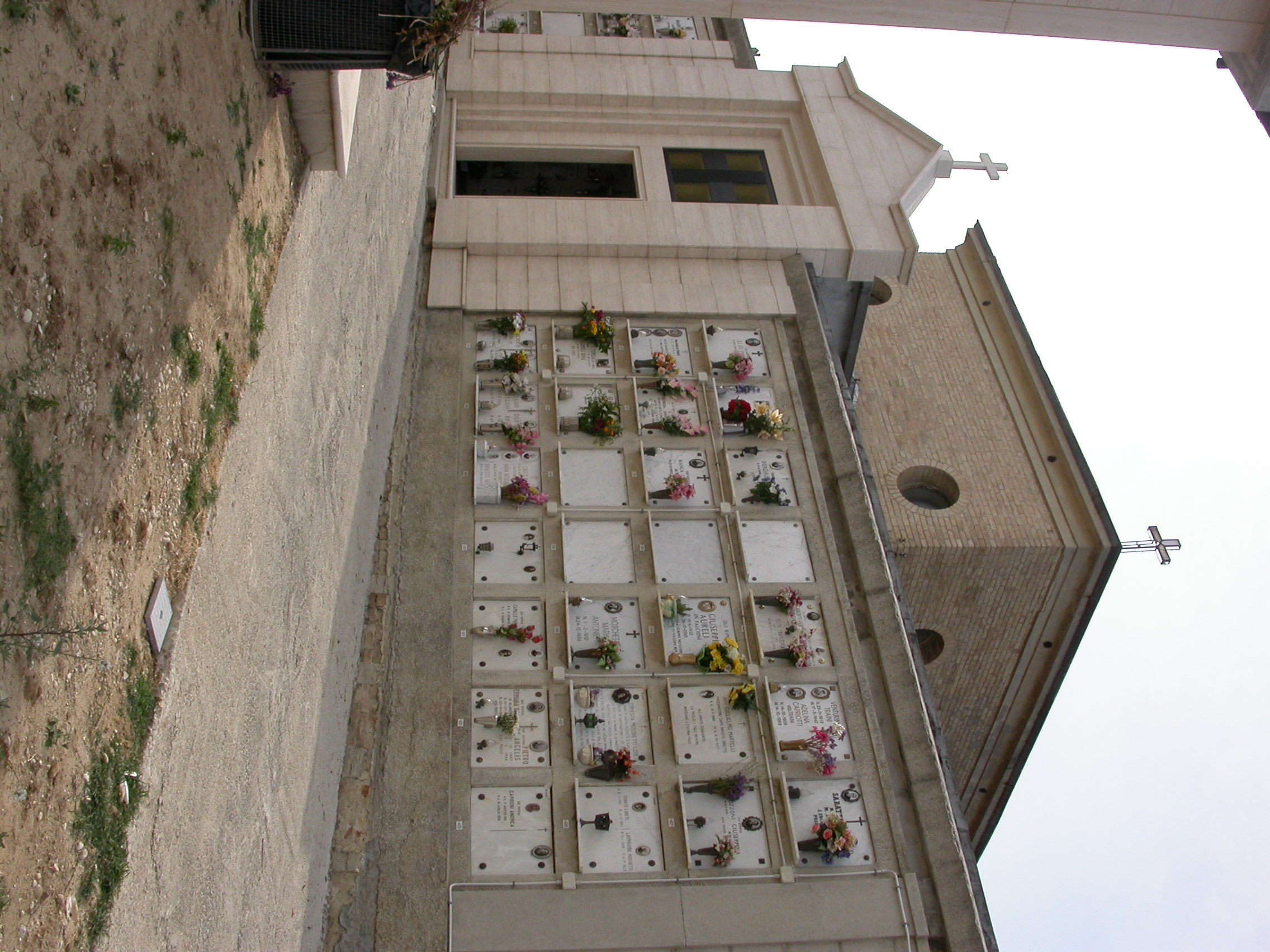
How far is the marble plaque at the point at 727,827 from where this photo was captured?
320 inches

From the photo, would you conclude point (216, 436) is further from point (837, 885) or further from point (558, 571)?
point (837, 885)

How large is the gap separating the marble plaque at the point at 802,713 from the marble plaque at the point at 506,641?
199 centimetres

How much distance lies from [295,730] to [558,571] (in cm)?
335

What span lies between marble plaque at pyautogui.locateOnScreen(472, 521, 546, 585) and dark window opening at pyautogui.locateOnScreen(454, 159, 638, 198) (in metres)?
6.30

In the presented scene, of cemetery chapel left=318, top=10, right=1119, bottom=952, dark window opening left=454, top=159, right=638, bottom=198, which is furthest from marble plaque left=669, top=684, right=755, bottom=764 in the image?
dark window opening left=454, top=159, right=638, bottom=198

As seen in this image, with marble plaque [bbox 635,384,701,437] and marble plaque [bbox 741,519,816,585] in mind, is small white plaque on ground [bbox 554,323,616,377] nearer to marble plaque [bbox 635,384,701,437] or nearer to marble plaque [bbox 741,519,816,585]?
marble plaque [bbox 635,384,701,437]

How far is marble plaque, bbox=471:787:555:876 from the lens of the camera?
798 centimetres

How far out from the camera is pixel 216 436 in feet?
15.9

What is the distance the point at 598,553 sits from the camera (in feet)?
32.1

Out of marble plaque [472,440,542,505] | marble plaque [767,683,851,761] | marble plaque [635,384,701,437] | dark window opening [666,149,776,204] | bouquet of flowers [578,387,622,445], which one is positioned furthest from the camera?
dark window opening [666,149,776,204]

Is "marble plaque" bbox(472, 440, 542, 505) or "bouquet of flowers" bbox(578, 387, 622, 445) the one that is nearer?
"marble plaque" bbox(472, 440, 542, 505)

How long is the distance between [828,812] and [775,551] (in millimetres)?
2482

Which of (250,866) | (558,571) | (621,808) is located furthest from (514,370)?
(250,866)

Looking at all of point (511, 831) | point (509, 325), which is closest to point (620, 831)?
point (511, 831)
